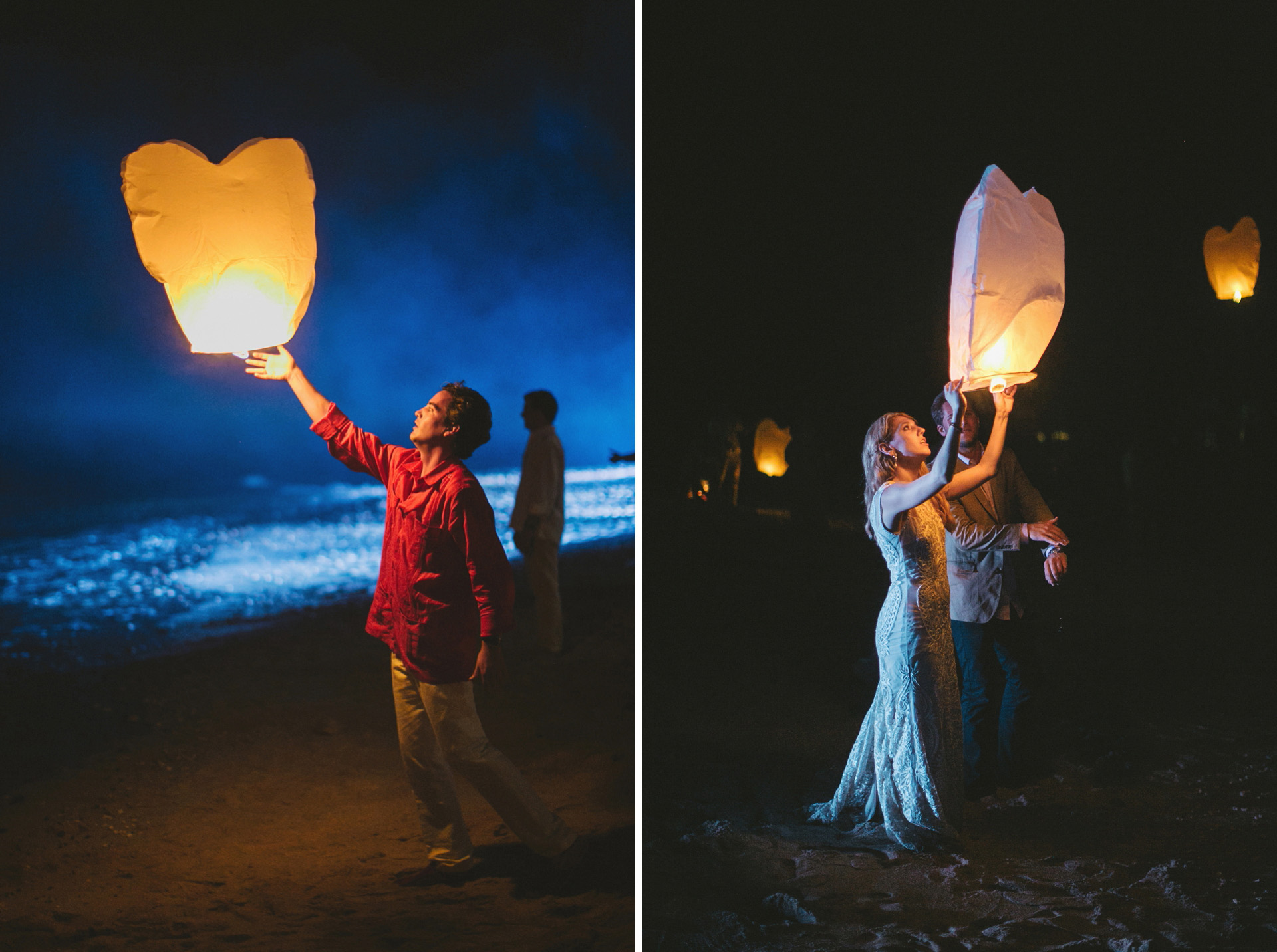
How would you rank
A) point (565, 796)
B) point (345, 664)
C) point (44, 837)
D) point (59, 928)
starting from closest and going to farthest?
point (59, 928) < point (44, 837) < point (565, 796) < point (345, 664)

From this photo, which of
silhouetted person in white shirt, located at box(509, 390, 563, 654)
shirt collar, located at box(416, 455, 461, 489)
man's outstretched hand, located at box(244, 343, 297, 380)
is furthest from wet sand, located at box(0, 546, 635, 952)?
man's outstretched hand, located at box(244, 343, 297, 380)

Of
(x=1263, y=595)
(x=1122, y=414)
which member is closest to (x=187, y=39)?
(x=1122, y=414)

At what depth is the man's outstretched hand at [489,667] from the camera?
214 cm

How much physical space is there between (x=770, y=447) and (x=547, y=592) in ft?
4.25

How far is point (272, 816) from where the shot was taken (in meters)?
2.48

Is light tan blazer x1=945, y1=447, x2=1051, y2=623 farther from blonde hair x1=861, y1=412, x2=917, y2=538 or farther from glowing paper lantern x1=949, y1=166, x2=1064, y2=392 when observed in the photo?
glowing paper lantern x1=949, y1=166, x2=1064, y2=392

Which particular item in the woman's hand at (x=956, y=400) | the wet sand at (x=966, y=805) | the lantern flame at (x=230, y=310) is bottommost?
the wet sand at (x=966, y=805)

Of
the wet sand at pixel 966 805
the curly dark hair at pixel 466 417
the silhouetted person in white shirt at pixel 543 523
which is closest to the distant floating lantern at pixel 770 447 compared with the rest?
the wet sand at pixel 966 805

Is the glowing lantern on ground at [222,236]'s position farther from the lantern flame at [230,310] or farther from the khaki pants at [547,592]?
the khaki pants at [547,592]

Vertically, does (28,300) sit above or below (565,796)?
above

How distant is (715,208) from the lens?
3.51 metres

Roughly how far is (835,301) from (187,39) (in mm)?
2691

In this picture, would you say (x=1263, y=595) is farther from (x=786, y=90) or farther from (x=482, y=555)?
(x=482, y=555)

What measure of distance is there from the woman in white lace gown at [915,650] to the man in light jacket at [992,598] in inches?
12.8
